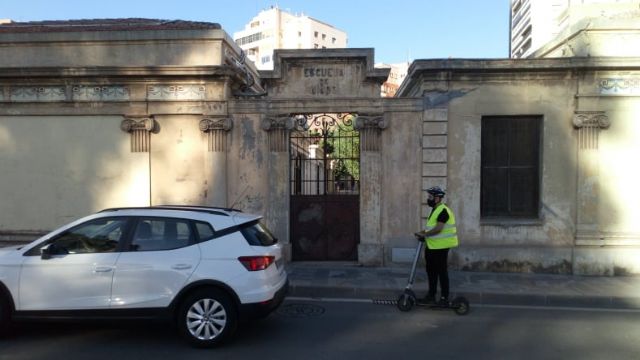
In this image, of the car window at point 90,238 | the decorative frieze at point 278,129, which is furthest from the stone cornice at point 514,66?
the car window at point 90,238

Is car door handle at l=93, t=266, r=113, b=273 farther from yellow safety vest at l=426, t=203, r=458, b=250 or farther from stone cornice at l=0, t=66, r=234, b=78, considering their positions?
stone cornice at l=0, t=66, r=234, b=78

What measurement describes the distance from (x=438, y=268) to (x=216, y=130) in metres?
5.30

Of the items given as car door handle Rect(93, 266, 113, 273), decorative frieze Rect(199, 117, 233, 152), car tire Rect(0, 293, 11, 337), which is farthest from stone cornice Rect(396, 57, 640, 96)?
car tire Rect(0, 293, 11, 337)

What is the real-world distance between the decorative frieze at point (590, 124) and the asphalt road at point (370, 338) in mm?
3754

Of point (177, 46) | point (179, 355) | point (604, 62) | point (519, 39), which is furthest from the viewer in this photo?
point (519, 39)

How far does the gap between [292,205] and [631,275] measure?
22.3 feet

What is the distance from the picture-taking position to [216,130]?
32.5ft

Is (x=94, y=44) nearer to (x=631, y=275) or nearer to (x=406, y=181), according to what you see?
(x=406, y=181)

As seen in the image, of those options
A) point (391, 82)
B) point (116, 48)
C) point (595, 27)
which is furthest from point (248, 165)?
point (391, 82)

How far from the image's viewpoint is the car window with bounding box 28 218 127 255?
5488 mm

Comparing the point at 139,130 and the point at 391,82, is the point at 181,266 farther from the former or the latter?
the point at 391,82

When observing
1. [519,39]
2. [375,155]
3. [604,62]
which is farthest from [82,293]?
[519,39]

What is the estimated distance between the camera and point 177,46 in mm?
10086

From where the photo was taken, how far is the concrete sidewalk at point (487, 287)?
305 inches
